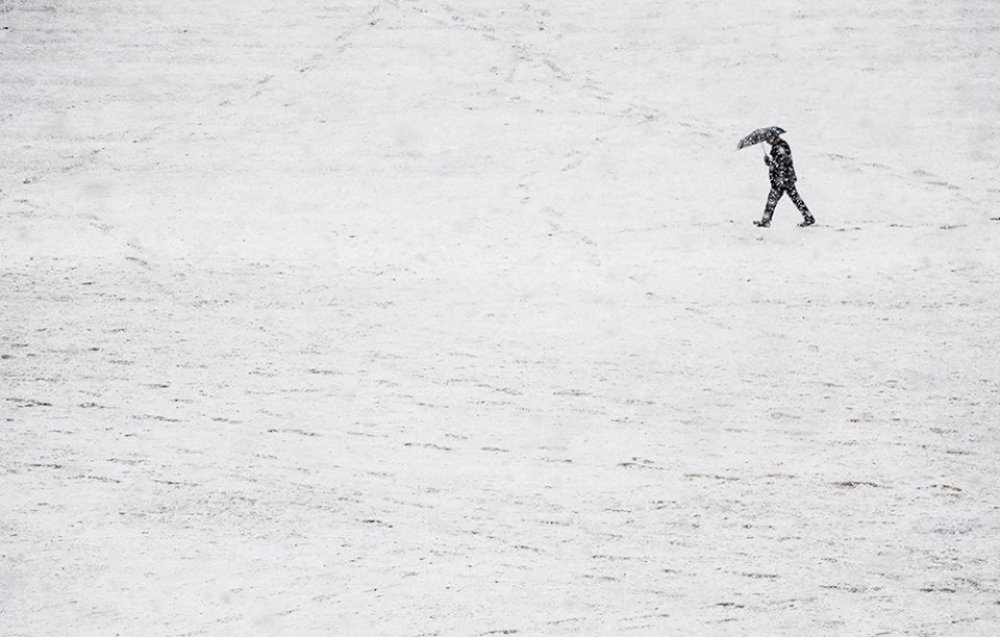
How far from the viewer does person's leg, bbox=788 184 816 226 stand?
432 inches

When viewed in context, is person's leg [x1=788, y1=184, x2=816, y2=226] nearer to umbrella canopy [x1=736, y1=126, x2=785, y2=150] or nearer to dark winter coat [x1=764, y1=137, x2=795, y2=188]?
dark winter coat [x1=764, y1=137, x2=795, y2=188]

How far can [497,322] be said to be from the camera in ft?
30.5

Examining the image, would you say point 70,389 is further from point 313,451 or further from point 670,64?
point 670,64

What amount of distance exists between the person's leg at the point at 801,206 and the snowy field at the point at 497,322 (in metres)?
0.29

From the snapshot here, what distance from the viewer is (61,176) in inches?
478

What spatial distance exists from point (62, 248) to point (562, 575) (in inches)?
301

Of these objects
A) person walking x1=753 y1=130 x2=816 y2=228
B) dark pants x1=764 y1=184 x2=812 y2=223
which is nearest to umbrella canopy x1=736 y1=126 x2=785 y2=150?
person walking x1=753 y1=130 x2=816 y2=228

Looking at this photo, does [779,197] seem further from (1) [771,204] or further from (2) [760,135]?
(2) [760,135]

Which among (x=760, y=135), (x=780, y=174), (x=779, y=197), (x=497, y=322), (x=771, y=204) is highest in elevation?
(x=760, y=135)

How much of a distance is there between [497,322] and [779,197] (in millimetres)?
4276

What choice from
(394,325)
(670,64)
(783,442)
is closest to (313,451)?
(394,325)

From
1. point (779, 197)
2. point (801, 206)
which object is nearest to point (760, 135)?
point (779, 197)

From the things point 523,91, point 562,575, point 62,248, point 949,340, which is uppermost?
point 523,91

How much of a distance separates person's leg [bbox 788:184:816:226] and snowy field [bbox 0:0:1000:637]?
0.29 metres
